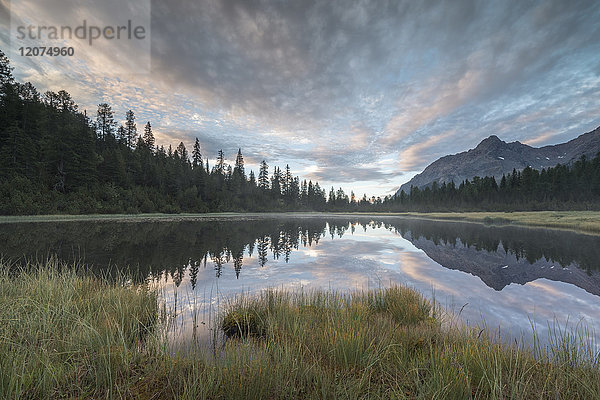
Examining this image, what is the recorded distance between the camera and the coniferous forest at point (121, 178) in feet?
121

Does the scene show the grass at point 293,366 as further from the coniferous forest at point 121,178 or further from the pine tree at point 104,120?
the pine tree at point 104,120

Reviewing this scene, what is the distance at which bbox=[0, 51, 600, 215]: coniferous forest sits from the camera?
36938 millimetres

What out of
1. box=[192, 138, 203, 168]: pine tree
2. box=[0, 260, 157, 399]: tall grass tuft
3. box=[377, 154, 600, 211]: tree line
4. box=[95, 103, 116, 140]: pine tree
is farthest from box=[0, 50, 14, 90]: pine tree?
box=[377, 154, 600, 211]: tree line

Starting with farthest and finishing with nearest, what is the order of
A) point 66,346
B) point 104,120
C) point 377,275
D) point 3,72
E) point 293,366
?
point 104,120 → point 3,72 → point 377,275 → point 66,346 → point 293,366

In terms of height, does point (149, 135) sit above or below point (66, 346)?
above

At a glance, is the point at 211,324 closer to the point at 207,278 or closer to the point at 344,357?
the point at 344,357

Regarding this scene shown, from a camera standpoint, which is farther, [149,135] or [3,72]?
[149,135]

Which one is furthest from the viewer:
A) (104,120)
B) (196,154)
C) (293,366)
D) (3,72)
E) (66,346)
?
(196,154)

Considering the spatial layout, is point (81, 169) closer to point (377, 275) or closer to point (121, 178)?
point (121, 178)

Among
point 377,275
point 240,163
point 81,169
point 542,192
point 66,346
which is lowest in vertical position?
point 377,275

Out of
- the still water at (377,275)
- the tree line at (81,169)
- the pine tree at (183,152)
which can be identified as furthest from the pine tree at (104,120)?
the still water at (377,275)

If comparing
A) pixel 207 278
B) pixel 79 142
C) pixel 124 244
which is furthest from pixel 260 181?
pixel 207 278

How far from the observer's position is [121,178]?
167 feet

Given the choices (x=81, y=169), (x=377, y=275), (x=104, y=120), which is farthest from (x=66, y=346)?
(x=104, y=120)
